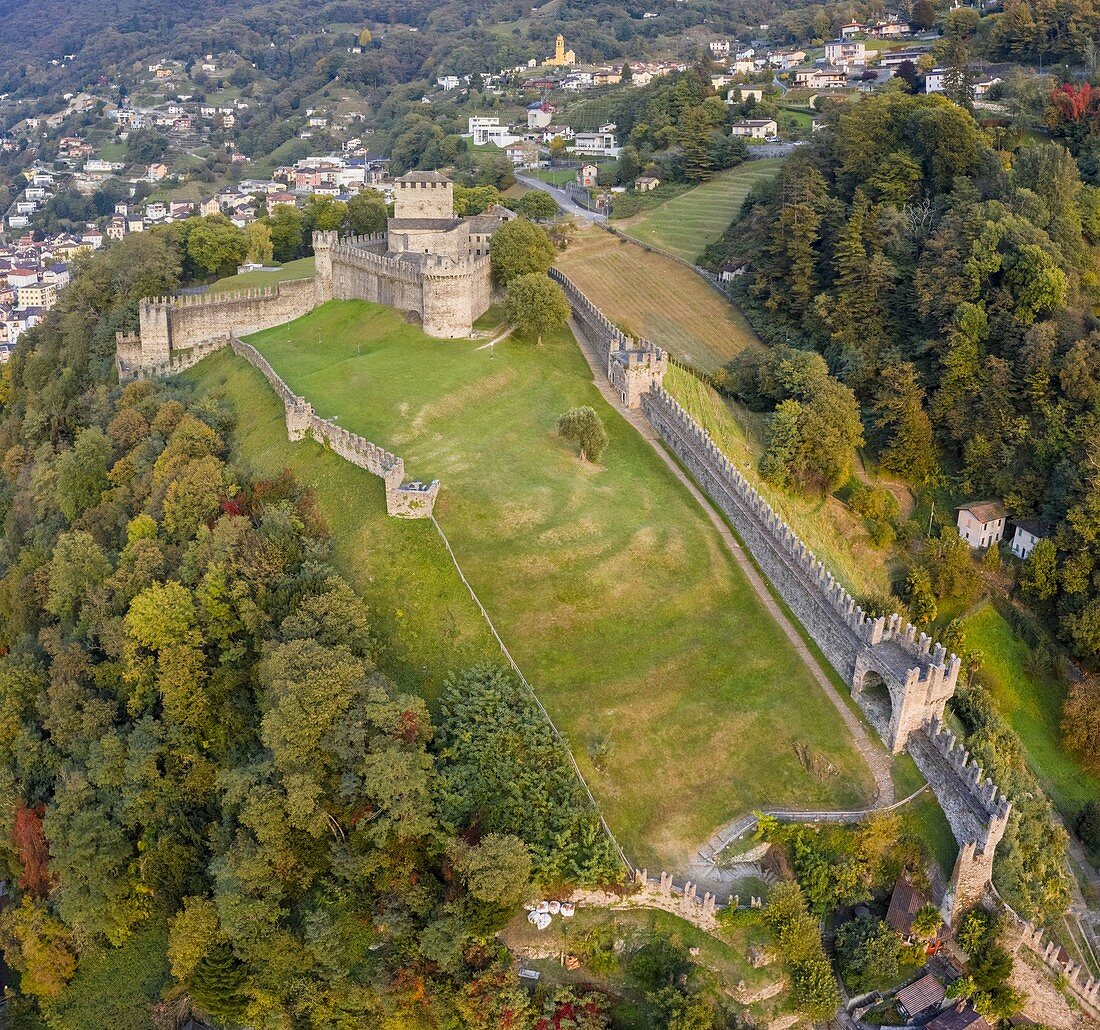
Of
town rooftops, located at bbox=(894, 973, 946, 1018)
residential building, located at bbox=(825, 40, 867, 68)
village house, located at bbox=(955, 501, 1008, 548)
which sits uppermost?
residential building, located at bbox=(825, 40, 867, 68)

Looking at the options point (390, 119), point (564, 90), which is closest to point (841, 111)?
point (564, 90)

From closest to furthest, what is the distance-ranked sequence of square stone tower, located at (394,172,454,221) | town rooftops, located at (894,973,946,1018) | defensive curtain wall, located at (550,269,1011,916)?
1. town rooftops, located at (894,973,946,1018)
2. defensive curtain wall, located at (550,269,1011,916)
3. square stone tower, located at (394,172,454,221)

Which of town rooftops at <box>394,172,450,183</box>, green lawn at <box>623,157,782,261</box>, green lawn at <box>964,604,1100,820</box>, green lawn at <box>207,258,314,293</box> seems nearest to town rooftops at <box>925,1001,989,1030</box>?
green lawn at <box>964,604,1100,820</box>

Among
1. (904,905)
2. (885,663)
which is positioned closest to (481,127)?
(885,663)

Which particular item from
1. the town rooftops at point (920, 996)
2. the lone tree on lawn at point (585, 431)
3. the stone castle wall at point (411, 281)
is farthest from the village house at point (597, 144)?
the town rooftops at point (920, 996)

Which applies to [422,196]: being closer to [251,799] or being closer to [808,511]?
[808,511]

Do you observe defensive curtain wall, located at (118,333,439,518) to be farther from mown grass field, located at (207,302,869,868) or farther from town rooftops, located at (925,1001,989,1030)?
town rooftops, located at (925,1001,989,1030)

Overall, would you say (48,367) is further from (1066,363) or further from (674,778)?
(1066,363)

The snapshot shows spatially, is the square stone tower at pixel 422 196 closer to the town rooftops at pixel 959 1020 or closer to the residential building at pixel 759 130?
the residential building at pixel 759 130
